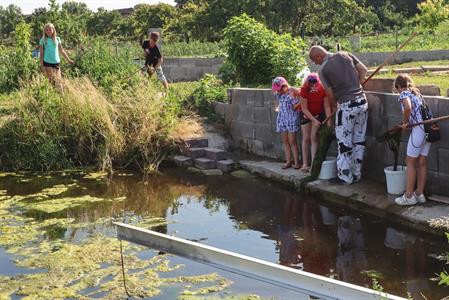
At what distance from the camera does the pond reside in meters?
5.21

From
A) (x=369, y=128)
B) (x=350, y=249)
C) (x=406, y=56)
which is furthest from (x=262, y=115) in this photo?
(x=406, y=56)

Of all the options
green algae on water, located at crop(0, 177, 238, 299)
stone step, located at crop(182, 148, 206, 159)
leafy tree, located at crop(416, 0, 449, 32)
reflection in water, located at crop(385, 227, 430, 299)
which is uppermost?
leafy tree, located at crop(416, 0, 449, 32)

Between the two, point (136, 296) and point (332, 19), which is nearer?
point (136, 296)

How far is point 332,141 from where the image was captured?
8.42m

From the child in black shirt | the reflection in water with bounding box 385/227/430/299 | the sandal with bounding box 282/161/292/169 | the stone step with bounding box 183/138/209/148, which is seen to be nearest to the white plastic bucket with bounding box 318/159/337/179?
the sandal with bounding box 282/161/292/169

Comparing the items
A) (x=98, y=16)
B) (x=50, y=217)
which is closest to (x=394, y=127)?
(x=50, y=217)

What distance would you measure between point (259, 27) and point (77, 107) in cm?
376

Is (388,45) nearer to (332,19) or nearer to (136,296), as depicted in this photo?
(332,19)

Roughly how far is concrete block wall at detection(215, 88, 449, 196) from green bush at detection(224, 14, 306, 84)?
1.16 meters

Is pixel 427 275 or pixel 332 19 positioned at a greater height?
pixel 332 19

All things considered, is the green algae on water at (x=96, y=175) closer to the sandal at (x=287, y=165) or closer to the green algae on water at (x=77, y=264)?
the green algae on water at (x=77, y=264)

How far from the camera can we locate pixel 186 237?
663 centimetres

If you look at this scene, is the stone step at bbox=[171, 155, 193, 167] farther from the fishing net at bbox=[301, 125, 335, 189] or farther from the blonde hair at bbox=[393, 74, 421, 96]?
the blonde hair at bbox=[393, 74, 421, 96]

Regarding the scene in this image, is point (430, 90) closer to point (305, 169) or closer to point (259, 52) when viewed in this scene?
point (305, 169)
